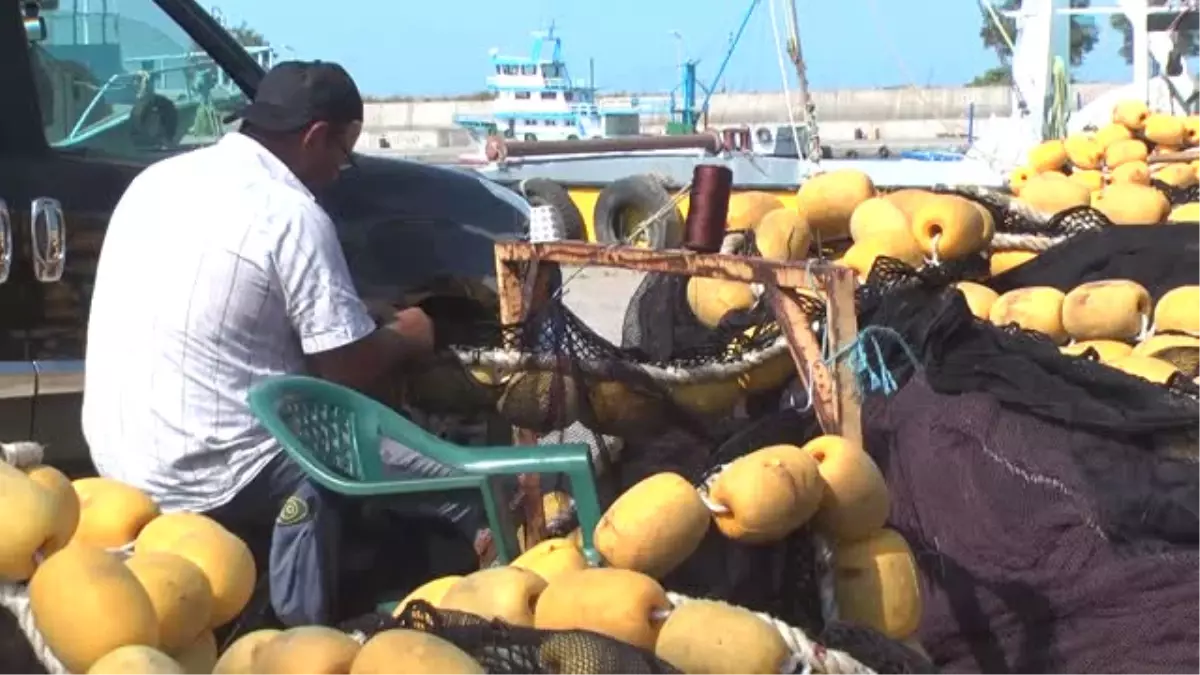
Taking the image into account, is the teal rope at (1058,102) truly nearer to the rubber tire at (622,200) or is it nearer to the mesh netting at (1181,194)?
the rubber tire at (622,200)

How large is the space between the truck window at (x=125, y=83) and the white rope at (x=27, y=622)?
2.69 meters

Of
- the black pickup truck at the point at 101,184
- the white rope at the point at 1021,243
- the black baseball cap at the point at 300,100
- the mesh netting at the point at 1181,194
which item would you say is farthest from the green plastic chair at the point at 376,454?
the mesh netting at the point at 1181,194

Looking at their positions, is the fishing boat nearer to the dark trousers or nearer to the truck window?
the truck window

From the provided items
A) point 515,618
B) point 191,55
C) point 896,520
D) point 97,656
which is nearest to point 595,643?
point 515,618

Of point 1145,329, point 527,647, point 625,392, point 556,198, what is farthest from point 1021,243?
point 556,198

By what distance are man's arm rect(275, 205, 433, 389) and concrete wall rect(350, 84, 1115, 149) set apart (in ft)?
136

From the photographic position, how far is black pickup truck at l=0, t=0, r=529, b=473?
488cm

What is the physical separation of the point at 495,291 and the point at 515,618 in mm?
2856

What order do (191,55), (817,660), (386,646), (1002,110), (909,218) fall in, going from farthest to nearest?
(1002,110)
(191,55)
(909,218)
(817,660)
(386,646)

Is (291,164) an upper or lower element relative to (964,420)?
upper

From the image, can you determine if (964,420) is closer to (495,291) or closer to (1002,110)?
(495,291)

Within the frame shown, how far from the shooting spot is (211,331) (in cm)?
376

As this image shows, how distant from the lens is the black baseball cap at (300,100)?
4039 mm

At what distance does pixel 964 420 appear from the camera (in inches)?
161
